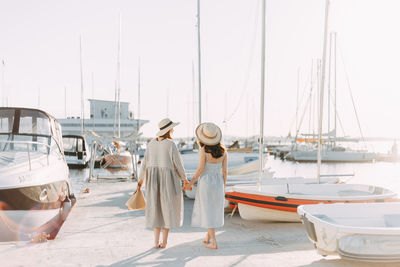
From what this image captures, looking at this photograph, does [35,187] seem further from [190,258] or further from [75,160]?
[75,160]

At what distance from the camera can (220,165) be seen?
5324 mm

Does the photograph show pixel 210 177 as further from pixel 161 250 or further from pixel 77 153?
pixel 77 153

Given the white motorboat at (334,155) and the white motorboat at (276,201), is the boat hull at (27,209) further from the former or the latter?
the white motorboat at (334,155)

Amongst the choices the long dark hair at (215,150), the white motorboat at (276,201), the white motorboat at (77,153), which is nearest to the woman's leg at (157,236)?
the long dark hair at (215,150)

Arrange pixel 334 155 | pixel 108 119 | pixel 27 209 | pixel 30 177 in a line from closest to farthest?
pixel 27 209 < pixel 30 177 < pixel 334 155 < pixel 108 119

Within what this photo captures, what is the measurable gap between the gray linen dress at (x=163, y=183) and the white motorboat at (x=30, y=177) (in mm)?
2737

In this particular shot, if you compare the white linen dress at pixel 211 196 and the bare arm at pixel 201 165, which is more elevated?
the bare arm at pixel 201 165

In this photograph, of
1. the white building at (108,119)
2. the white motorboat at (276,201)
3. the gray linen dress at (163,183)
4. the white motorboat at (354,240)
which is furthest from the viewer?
the white building at (108,119)

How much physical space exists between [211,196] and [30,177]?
365 cm

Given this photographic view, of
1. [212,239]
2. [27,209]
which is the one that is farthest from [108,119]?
[212,239]

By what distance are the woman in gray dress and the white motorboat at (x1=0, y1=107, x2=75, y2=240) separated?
274 cm

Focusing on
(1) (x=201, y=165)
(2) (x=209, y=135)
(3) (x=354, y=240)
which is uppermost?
(2) (x=209, y=135)

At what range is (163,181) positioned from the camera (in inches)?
207

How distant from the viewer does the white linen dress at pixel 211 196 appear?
5.27 metres
